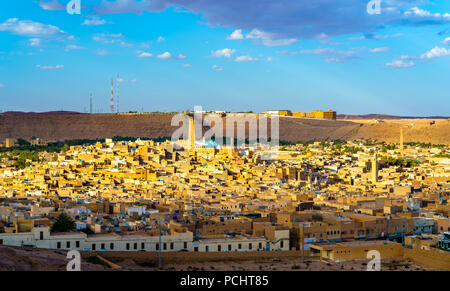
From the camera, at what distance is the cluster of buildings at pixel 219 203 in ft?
53.9

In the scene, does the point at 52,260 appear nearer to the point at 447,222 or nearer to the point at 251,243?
the point at 251,243

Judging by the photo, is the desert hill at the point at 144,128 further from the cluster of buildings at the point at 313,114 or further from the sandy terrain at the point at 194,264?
the sandy terrain at the point at 194,264

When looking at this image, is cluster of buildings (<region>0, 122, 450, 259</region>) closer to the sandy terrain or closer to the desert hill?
the sandy terrain

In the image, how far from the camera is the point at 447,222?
19.6m

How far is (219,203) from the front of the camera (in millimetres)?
23578

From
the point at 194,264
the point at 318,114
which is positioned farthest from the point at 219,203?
the point at 318,114

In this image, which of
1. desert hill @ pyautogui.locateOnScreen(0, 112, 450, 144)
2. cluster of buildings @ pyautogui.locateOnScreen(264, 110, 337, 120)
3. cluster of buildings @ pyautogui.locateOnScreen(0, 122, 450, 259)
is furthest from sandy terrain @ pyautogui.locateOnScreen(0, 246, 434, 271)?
cluster of buildings @ pyautogui.locateOnScreen(264, 110, 337, 120)

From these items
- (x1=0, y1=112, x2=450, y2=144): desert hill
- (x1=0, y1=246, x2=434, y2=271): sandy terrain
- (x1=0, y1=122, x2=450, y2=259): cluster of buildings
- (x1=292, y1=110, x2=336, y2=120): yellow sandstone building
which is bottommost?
(x1=0, y1=246, x2=434, y2=271): sandy terrain

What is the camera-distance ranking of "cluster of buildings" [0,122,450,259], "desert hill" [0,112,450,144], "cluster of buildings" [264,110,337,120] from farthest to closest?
"cluster of buildings" [264,110,337,120] < "desert hill" [0,112,450,144] < "cluster of buildings" [0,122,450,259]

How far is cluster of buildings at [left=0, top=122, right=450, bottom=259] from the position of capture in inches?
647

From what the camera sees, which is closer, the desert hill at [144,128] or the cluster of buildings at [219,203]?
the cluster of buildings at [219,203]

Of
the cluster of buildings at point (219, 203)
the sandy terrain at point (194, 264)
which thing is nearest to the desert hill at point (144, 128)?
the cluster of buildings at point (219, 203)

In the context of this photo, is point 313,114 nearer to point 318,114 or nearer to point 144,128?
point 318,114
